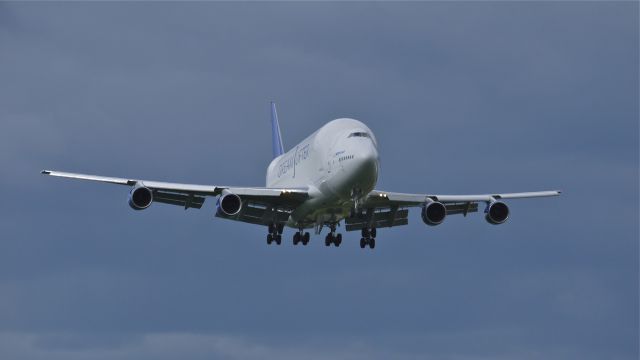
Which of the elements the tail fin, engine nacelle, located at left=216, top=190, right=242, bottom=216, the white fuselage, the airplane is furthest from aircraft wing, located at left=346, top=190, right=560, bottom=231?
the tail fin

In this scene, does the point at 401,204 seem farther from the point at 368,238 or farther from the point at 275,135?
the point at 275,135

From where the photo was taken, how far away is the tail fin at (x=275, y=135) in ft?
299

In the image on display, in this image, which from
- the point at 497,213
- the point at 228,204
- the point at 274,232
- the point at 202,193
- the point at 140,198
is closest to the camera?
the point at 140,198

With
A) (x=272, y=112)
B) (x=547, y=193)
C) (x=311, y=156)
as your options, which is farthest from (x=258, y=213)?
(x=272, y=112)

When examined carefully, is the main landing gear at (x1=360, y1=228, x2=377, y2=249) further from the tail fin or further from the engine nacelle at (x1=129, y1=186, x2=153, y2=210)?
the tail fin

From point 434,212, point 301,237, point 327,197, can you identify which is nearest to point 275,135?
point 301,237

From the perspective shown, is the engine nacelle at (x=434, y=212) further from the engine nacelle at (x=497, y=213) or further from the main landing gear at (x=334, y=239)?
the main landing gear at (x=334, y=239)

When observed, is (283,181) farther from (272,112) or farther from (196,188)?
(272,112)

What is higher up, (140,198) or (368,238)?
(368,238)

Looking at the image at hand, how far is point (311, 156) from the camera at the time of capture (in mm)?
65125

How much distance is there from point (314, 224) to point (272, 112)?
33291 mm

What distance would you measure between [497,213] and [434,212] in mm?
3865

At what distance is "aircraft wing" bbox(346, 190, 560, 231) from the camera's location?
218ft

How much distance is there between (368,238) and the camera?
6969cm
